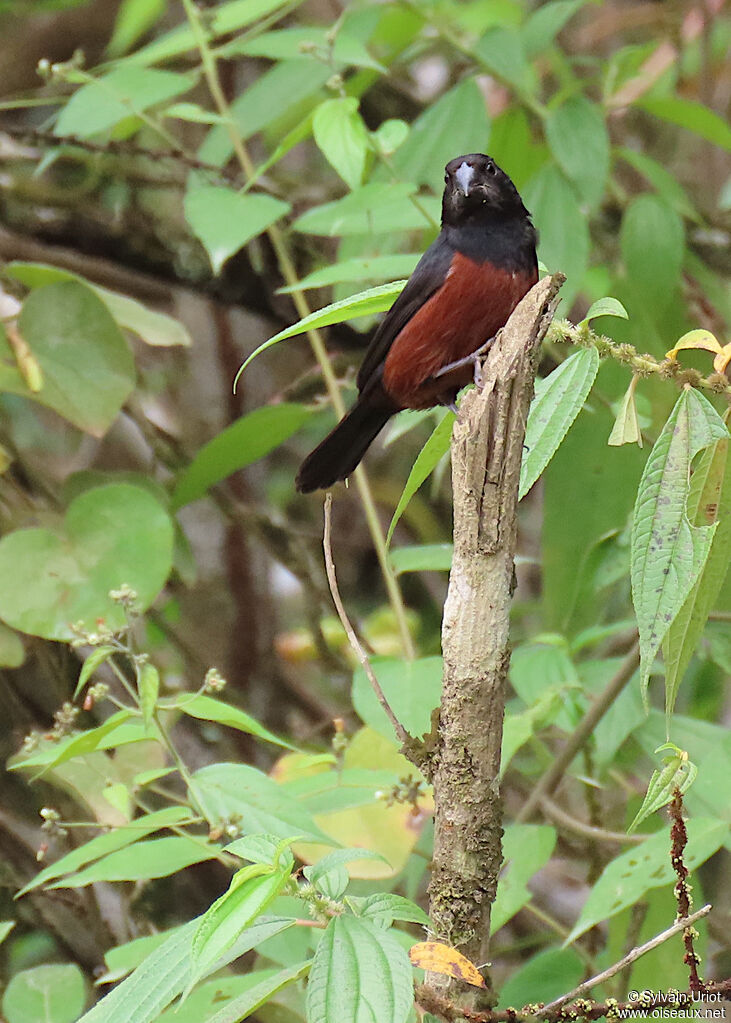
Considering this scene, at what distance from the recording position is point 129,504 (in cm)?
242

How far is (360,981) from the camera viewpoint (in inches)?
44.3

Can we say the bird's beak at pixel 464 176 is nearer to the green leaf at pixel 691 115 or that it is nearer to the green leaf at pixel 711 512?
the green leaf at pixel 691 115

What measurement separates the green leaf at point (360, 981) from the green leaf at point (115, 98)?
2.03 meters

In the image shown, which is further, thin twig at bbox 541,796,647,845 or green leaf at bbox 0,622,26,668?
green leaf at bbox 0,622,26,668

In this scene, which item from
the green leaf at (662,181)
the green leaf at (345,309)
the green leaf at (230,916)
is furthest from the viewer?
the green leaf at (662,181)

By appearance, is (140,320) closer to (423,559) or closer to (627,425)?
(423,559)

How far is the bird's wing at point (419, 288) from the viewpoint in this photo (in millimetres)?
2479

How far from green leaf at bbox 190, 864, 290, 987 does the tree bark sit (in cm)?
31

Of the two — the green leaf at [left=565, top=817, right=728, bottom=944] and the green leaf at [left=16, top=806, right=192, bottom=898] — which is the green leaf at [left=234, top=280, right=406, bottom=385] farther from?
the green leaf at [left=565, top=817, right=728, bottom=944]

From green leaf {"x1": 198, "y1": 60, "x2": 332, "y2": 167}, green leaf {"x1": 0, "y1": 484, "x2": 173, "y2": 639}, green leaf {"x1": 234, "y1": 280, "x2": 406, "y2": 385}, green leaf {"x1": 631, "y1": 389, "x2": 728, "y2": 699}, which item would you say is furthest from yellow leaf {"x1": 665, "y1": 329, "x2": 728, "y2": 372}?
green leaf {"x1": 198, "y1": 60, "x2": 332, "y2": 167}

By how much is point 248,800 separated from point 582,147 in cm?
189

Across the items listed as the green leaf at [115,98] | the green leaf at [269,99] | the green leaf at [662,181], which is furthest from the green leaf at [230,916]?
the green leaf at [662,181]

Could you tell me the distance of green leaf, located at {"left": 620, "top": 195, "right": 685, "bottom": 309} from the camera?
2980mm

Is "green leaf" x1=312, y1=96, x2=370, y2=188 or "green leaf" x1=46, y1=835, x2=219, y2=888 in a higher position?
"green leaf" x1=312, y1=96, x2=370, y2=188
